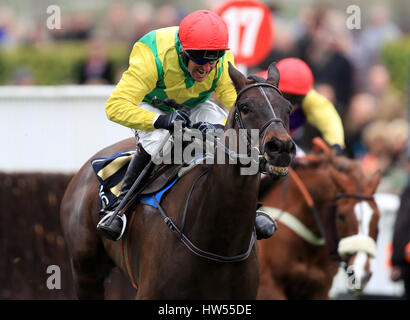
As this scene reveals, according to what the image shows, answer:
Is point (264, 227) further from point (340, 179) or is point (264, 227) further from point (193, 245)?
point (340, 179)

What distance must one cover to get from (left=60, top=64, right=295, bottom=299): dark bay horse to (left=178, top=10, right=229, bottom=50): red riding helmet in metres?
0.23

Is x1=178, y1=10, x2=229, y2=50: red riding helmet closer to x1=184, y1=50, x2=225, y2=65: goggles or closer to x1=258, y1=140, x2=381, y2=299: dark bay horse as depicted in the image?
x1=184, y1=50, x2=225, y2=65: goggles

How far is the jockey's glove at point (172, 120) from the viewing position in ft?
15.7

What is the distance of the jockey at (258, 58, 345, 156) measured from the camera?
272 inches

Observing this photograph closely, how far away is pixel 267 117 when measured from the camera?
169 inches

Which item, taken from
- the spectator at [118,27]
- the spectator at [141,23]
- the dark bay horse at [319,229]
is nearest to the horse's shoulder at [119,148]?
the dark bay horse at [319,229]

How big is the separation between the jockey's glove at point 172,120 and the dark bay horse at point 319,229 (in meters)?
1.94

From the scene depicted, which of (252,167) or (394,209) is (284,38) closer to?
(394,209)

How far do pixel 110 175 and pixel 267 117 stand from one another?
66.6 inches

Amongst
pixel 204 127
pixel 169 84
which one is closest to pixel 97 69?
pixel 169 84

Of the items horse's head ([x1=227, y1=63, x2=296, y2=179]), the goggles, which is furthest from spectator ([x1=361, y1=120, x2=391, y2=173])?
horse's head ([x1=227, y1=63, x2=296, y2=179])

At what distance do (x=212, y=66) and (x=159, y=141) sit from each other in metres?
0.62

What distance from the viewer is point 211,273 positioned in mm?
4703

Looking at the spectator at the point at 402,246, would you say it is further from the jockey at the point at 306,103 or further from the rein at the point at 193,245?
the rein at the point at 193,245
